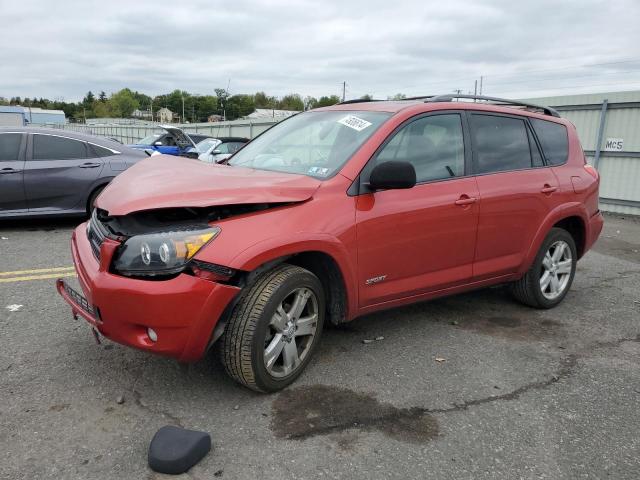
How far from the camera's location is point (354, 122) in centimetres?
382

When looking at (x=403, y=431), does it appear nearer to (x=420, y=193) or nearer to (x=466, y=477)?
(x=466, y=477)

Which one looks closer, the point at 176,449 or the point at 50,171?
the point at 176,449

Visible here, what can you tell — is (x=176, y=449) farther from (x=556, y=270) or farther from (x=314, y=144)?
(x=556, y=270)

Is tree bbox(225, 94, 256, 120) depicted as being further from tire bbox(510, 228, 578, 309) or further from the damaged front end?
the damaged front end

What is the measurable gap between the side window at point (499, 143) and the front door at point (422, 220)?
0.18 meters

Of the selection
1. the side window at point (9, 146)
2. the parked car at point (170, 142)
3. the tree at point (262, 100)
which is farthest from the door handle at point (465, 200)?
the tree at point (262, 100)

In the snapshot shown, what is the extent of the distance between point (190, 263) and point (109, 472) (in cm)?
104

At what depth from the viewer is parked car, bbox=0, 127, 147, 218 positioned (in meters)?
7.58

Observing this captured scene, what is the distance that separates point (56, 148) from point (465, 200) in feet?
21.5

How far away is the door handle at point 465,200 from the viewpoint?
152 inches

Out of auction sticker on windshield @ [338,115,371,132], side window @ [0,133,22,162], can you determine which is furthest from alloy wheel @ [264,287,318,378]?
side window @ [0,133,22,162]

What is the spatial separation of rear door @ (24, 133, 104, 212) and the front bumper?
5.55 metres

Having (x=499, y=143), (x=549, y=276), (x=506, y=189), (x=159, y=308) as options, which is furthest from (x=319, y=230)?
(x=549, y=276)

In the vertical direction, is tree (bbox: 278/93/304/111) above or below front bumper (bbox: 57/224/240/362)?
above
